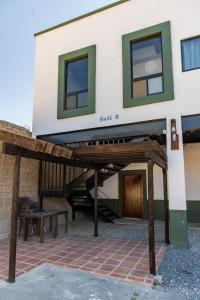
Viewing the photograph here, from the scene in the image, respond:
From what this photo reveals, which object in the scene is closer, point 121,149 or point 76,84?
point 121,149

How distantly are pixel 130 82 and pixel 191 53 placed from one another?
1732mm

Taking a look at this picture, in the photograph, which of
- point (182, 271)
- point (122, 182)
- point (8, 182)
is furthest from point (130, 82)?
point (122, 182)

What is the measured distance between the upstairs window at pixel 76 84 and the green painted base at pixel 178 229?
421cm

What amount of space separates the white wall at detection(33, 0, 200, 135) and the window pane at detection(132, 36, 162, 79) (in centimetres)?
43

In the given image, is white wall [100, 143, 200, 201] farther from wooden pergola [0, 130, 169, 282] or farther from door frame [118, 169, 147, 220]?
wooden pergola [0, 130, 169, 282]

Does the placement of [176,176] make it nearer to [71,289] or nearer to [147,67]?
[147,67]

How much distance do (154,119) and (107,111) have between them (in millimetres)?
1443

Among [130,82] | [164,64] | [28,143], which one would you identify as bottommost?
[28,143]

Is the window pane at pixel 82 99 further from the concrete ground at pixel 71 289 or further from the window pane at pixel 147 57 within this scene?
the concrete ground at pixel 71 289

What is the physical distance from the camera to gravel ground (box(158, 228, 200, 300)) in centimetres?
352

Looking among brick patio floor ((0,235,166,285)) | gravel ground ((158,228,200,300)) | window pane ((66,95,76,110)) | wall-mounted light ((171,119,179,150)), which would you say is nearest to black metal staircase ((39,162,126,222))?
brick patio floor ((0,235,166,285))

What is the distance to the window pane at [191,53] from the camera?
6000 millimetres

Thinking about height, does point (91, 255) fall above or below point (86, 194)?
below

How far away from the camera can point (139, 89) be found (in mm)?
6605
